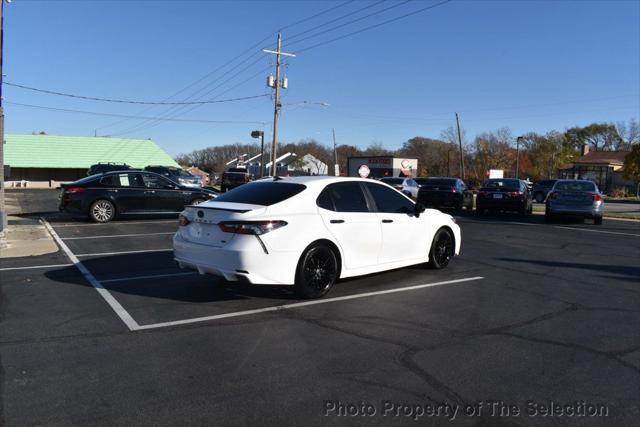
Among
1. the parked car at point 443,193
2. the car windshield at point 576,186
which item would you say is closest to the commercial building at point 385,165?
the parked car at point 443,193

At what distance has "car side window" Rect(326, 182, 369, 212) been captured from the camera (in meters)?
7.00

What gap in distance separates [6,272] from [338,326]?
558cm

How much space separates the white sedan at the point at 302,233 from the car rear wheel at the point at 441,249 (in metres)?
0.53

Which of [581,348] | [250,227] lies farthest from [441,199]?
[581,348]

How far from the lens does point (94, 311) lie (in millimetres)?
5992

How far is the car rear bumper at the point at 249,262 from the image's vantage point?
5.91 m

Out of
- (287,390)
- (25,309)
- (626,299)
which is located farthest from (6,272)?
(626,299)

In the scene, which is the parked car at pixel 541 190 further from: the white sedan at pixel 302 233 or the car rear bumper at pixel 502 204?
the white sedan at pixel 302 233

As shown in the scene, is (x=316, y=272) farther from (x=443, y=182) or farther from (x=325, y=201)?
(x=443, y=182)

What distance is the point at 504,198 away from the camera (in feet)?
68.8

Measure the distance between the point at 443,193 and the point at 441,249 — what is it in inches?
583

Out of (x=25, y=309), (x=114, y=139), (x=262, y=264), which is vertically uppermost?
(x=114, y=139)

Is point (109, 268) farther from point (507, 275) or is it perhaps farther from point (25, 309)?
point (507, 275)

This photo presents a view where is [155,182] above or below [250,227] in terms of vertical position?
above
